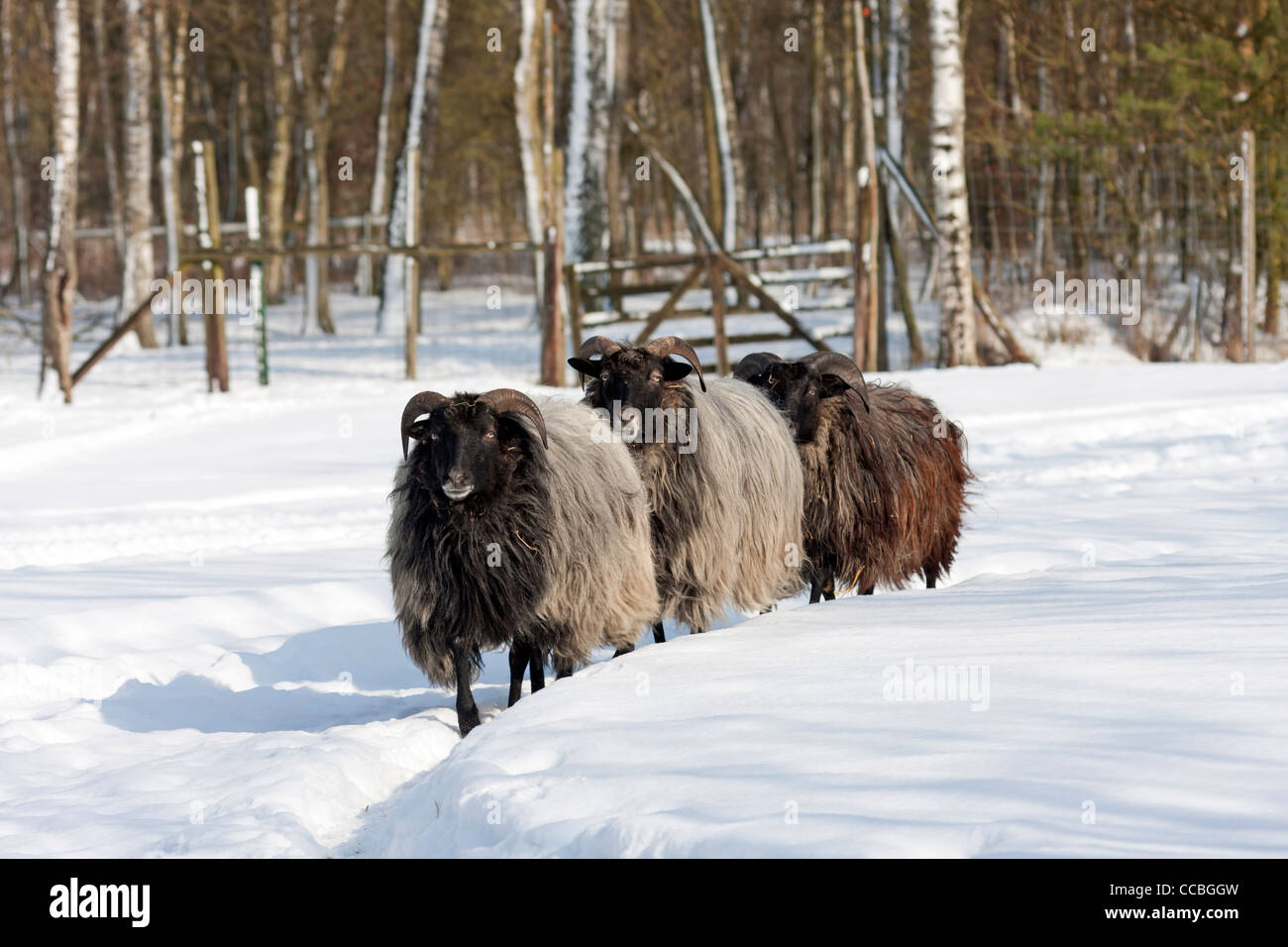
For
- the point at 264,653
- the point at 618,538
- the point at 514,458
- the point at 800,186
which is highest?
the point at 800,186

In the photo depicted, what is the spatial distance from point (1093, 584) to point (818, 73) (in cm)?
2525

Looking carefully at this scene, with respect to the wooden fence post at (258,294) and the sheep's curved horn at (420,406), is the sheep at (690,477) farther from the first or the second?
the wooden fence post at (258,294)

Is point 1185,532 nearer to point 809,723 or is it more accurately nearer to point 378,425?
point 809,723

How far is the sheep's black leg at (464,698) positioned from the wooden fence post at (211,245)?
35.9ft

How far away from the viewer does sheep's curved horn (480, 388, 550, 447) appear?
591 cm

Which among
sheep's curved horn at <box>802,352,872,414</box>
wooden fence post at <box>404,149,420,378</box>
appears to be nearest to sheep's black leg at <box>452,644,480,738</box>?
sheep's curved horn at <box>802,352,872,414</box>

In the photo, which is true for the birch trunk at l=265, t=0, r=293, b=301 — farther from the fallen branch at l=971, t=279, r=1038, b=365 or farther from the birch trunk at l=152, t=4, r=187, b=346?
the fallen branch at l=971, t=279, r=1038, b=365

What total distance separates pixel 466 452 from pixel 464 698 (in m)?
1.04

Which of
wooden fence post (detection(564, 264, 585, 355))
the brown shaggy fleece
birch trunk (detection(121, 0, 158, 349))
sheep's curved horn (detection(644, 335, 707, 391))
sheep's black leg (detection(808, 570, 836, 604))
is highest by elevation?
birch trunk (detection(121, 0, 158, 349))

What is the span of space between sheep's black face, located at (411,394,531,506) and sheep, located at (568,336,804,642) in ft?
2.87

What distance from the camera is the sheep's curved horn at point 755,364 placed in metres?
7.90

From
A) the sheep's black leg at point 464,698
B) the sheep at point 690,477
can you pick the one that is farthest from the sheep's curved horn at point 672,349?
the sheep's black leg at point 464,698

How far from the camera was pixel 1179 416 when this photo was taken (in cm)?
1279
